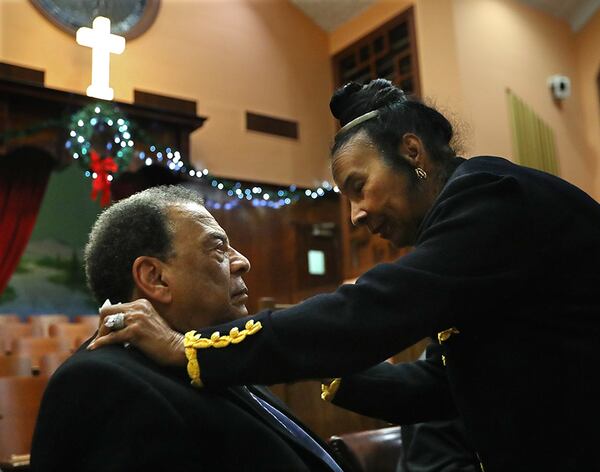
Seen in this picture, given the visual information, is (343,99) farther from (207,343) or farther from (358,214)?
(207,343)

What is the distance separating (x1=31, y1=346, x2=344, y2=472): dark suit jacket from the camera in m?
1.20

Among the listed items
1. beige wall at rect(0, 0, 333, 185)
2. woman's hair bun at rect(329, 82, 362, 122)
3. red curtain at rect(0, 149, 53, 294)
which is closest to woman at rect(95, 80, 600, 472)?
woman's hair bun at rect(329, 82, 362, 122)

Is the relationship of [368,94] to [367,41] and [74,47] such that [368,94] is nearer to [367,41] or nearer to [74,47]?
[74,47]

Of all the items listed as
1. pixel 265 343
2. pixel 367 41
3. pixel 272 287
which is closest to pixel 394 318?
pixel 265 343

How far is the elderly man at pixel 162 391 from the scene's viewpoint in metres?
1.22

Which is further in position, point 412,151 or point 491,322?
point 412,151

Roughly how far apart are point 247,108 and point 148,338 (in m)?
7.62

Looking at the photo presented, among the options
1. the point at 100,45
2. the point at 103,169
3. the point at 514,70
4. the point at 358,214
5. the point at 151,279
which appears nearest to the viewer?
the point at 151,279

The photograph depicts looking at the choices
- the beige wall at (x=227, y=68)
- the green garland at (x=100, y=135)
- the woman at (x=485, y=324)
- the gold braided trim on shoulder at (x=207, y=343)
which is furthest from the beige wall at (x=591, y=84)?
the gold braided trim on shoulder at (x=207, y=343)

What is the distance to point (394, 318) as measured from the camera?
1258 mm


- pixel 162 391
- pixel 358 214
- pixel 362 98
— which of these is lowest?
pixel 162 391

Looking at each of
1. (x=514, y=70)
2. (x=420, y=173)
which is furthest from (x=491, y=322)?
(x=514, y=70)

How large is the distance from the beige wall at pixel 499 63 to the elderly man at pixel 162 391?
5.93 metres

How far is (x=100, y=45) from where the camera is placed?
23.9 feet
